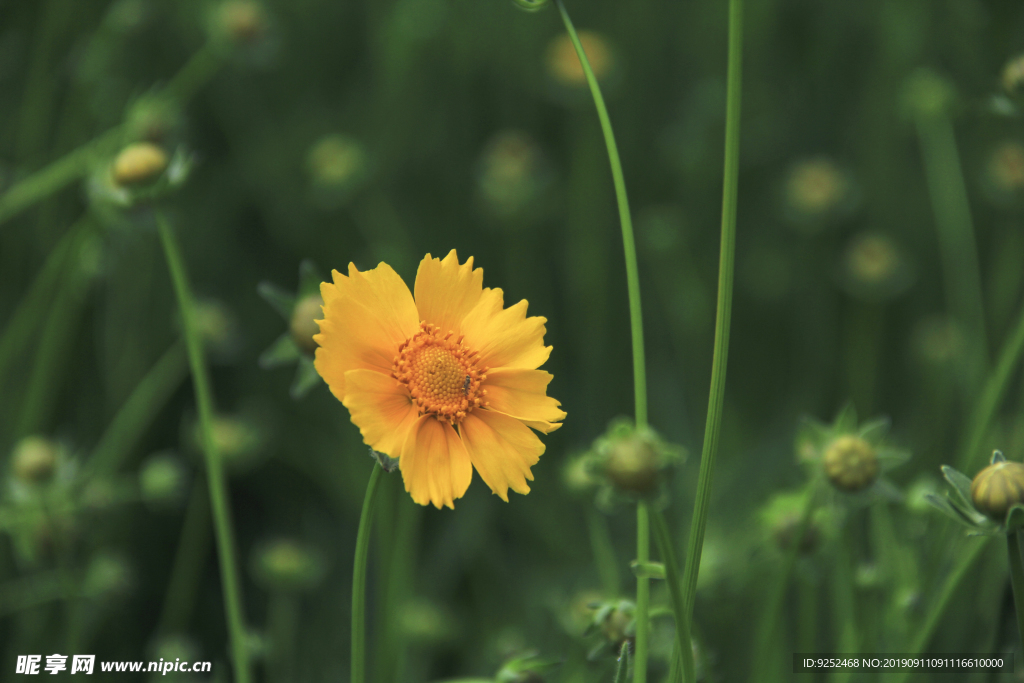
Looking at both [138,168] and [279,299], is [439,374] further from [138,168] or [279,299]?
[138,168]

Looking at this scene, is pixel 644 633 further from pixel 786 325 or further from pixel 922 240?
pixel 922 240

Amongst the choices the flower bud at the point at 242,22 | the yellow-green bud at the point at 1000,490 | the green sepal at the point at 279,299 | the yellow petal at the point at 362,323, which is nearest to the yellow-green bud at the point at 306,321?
the green sepal at the point at 279,299

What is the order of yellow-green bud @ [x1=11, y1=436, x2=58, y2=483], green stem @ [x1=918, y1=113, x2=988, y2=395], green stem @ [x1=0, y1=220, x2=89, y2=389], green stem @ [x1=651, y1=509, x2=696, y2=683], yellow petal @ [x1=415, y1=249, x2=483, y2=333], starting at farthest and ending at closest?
1. green stem @ [x1=918, y1=113, x2=988, y2=395]
2. green stem @ [x1=0, y1=220, x2=89, y2=389]
3. yellow-green bud @ [x1=11, y1=436, x2=58, y2=483]
4. yellow petal @ [x1=415, y1=249, x2=483, y2=333]
5. green stem @ [x1=651, y1=509, x2=696, y2=683]

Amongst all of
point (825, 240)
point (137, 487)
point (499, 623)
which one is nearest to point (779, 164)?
point (825, 240)

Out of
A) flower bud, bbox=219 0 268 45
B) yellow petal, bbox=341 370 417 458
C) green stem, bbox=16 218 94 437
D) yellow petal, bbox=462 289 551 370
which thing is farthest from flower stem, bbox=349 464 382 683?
flower bud, bbox=219 0 268 45

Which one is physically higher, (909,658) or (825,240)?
(825,240)

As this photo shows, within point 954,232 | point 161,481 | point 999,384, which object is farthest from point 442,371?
point 954,232

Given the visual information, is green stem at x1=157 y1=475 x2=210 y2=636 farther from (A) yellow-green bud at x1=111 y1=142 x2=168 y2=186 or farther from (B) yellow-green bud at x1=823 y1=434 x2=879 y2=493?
(B) yellow-green bud at x1=823 y1=434 x2=879 y2=493
